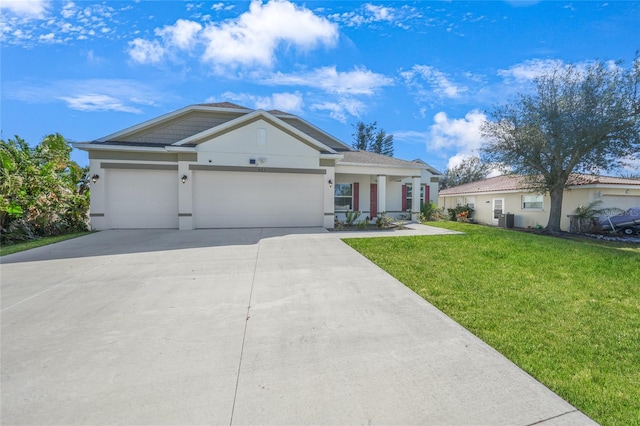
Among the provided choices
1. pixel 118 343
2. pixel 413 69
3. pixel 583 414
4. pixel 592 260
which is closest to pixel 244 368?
pixel 118 343

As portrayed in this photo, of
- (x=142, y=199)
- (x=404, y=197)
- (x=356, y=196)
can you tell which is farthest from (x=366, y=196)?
(x=142, y=199)

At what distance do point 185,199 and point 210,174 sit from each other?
4.79 ft

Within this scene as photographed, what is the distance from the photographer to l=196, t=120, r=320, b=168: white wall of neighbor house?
38.7ft

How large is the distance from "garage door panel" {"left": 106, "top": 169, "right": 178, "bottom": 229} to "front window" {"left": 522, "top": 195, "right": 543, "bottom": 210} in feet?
67.6

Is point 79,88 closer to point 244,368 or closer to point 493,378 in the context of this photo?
point 244,368

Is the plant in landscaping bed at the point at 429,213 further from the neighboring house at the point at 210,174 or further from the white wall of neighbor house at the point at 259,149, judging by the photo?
the white wall of neighbor house at the point at 259,149

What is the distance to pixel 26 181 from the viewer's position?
1013 centimetres

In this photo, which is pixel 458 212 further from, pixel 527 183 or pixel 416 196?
pixel 416 196

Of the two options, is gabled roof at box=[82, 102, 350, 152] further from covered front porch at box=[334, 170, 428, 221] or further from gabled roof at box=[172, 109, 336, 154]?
covered front porch at box=[334, 170, 428, 221]

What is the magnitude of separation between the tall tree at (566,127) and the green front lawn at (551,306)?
711 cm

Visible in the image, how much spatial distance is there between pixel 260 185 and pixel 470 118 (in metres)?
14.2

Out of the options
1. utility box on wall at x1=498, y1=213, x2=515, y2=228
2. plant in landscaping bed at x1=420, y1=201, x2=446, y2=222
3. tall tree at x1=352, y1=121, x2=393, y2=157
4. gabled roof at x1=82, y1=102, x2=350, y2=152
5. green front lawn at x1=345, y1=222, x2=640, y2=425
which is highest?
tall tree at x1=352, y1=121, x2=393, y2=157

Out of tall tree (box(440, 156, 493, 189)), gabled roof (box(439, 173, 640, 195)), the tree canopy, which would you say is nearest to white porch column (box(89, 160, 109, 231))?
the tree canopy

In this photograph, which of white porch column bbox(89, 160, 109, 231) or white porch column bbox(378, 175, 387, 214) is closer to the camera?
white porch column bbox(89, 160, 109, 231)
